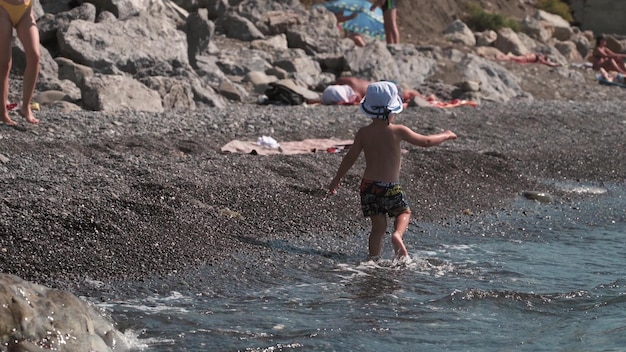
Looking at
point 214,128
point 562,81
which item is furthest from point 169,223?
point 562,81

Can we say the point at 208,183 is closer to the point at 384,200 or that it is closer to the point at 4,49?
the point at 384,200

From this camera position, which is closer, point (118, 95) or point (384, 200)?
point (384, 200)

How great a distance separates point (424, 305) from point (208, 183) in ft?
8.72

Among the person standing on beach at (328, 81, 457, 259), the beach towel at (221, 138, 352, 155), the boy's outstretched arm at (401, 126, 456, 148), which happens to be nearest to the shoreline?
the beach towel at (221, 138, 352, 155)

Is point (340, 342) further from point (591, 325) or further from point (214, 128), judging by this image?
point (214, 128)

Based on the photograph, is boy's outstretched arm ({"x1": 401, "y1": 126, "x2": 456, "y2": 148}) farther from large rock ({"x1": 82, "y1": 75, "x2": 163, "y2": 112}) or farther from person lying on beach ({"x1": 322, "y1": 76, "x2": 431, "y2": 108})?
person lying on beach ({"x1": 322, "y1": 76, "x2": 431, "y2": 108})

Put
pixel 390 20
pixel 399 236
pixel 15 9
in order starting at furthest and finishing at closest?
pixel 390 20, pixel 15 9, pixel 399 236

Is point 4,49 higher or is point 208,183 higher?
point 4,49

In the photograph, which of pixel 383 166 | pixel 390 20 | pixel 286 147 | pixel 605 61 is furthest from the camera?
pixel 605 61

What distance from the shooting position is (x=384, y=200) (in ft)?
25.5

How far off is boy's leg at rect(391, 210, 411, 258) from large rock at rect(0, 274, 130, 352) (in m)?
2.60

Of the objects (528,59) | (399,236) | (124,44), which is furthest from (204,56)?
(399,236)

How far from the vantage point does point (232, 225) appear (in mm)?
8086

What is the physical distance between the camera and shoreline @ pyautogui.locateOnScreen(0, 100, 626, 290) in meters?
7.07
